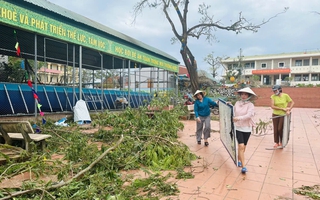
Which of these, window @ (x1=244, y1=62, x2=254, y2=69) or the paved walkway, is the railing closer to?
the paved walkway

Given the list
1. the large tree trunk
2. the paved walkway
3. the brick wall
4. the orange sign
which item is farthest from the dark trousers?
the orange sign

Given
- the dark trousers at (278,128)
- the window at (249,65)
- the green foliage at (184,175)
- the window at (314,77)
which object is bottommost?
the green foliage at (184,175)

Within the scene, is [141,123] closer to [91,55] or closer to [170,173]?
[170,173]

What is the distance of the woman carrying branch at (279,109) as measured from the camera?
5395 mm

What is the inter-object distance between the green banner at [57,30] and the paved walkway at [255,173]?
18.8ft


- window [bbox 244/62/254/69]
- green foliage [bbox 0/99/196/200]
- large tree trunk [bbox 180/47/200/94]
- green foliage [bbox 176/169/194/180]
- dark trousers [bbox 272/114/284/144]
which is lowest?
green foliage [bbox 176/169/194/180]

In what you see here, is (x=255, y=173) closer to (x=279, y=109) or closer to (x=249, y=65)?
(x=279, y=109)

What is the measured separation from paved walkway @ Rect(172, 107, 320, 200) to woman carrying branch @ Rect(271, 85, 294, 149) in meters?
0.34

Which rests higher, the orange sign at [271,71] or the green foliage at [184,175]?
the orange sign at [271,71]

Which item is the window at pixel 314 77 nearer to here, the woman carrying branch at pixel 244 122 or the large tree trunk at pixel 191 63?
the large tree trunk at pixel 191 63

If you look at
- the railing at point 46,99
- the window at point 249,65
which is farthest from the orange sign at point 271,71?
the railing at point 46,99

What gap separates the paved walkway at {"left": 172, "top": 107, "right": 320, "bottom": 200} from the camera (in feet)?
9.98

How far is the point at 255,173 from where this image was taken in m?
3.81

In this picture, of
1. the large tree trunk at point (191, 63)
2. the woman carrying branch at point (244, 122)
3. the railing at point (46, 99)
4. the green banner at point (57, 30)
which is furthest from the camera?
the large tree trunk at point (191, 63)
